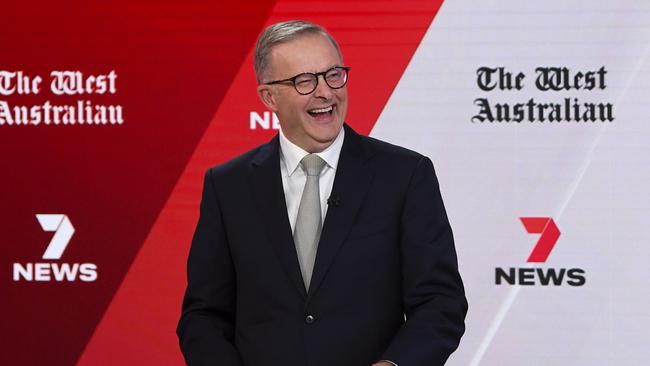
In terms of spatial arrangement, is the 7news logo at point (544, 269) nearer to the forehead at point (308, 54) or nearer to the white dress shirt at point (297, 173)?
the white dress shirt at point (297, 173)

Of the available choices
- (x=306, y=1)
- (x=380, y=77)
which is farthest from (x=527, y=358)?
(x=306, y=1)

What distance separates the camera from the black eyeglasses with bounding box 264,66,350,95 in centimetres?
174

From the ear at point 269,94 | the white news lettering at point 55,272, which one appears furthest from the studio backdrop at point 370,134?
the ear at point 269,94

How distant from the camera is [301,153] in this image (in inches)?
71.2

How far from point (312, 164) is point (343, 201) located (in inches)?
4.7

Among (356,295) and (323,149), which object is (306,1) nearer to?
(323,149)

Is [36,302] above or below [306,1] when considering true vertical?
below

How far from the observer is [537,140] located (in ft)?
9.51

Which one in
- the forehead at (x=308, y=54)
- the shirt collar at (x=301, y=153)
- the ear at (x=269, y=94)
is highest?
the forehead at (x=308, y=54)

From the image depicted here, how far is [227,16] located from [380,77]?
21.5 inches

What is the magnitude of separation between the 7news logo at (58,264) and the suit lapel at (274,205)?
1389 millimetres

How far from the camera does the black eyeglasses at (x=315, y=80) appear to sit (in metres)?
1.74

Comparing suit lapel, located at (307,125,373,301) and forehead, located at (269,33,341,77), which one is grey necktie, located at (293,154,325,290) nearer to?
suit lapel, located at (307,125,373,301)

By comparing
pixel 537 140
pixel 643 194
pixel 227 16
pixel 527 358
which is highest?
pixel 227 16
